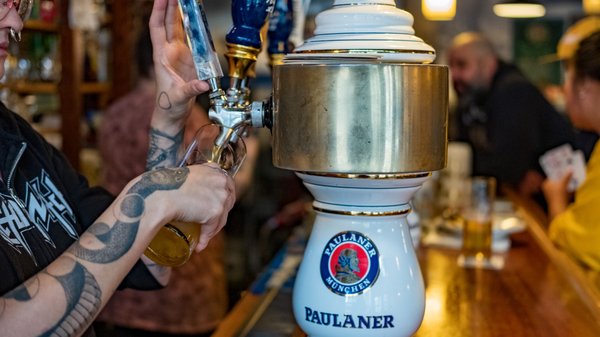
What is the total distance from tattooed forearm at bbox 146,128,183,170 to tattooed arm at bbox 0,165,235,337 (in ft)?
1.22

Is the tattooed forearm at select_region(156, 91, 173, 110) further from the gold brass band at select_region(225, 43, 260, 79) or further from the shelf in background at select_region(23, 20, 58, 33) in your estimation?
the shelf in background at select_region(23, 20, 58, 33)

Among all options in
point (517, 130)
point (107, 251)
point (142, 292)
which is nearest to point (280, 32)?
point (107, 251)

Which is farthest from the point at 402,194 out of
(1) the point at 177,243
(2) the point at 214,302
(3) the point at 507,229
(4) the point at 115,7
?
(4) the point at 115,7

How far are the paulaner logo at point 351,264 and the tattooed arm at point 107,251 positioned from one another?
6.9 inches

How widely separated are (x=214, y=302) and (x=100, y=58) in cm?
204

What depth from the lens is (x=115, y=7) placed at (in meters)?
4.13

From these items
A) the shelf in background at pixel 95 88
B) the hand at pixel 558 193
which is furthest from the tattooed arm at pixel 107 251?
the shelf in background at pixel 95 88

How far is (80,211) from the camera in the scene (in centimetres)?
142

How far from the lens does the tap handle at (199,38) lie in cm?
113

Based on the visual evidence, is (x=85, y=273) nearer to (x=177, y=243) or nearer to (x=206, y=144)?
(x=177, y=243)

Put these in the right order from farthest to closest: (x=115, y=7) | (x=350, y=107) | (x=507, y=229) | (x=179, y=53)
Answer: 1. (x=115, y=7)
2. (x=507, y=229)
3. (x=179, y=53)
4. (x=350, y=107)

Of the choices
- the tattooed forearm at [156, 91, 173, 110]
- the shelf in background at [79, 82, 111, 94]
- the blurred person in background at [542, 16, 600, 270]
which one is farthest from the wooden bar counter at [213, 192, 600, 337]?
the shelf in background at [79, 82, 111, 94]

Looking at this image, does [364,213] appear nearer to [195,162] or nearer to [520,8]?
[195,162]

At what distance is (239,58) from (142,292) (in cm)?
189
